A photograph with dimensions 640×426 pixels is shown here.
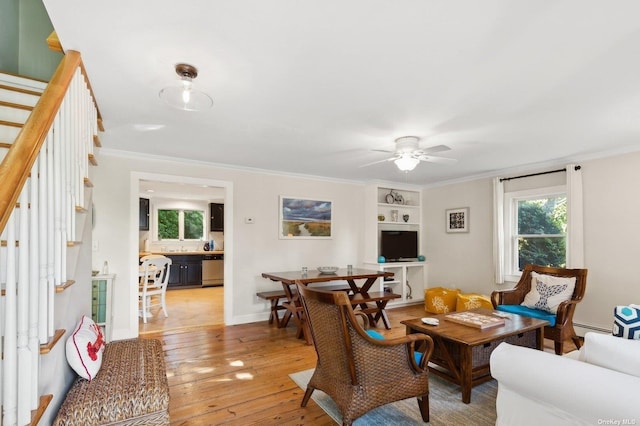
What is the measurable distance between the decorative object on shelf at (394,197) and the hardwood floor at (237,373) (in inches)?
92.2

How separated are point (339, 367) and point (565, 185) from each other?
4.10 m

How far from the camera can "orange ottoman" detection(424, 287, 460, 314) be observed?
513 centimetres

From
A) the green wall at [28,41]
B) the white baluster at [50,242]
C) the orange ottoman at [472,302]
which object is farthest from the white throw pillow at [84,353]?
the orange ottoman at [472,302]

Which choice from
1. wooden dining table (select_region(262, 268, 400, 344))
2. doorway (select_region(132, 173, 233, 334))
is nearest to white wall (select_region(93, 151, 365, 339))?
doorway (select_region(132, 173, 233, 334))

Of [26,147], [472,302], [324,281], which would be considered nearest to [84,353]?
[26,147]

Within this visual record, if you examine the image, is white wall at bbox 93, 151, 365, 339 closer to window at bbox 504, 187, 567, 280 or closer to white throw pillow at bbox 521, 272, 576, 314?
window at bbox 504, 187, 567, 280

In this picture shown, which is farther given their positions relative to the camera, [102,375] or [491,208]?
[491,208]

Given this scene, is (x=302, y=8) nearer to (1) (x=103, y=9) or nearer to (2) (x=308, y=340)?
(1) (x=103, y=9)

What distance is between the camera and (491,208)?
17.0ft

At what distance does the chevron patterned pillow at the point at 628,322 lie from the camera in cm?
182

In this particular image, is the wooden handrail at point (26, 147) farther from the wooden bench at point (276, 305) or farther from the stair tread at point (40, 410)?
the wooden bench at point (276, 305)

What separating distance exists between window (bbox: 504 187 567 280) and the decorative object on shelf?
1.84 m

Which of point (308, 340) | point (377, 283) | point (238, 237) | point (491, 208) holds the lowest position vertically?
point (308, 340)

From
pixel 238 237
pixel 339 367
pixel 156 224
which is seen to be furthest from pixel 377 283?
pixel 156 224
